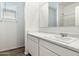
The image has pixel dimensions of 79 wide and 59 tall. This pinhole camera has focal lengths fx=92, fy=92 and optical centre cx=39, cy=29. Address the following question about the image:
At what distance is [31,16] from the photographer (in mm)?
2607

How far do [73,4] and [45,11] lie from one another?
1115 mm

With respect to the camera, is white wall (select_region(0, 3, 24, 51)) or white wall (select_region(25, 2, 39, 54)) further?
white wall (select_region(0, 3, 24, 51))

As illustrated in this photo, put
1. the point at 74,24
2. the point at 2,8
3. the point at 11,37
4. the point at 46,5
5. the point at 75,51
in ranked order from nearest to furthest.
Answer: the point at 75,51 → the point at 74,24 → the point at 46,5 → the point at 2,8 → the point at 11,37

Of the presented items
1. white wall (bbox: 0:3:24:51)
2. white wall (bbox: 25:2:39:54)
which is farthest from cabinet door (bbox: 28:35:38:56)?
white wall (bbox: 0:3:24:51)

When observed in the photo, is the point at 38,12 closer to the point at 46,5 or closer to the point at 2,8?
the point at 46,5

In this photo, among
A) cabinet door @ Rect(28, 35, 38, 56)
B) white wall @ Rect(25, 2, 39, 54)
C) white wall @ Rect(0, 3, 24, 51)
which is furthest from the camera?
white wall @ Rect(0, 3, 24, 51)

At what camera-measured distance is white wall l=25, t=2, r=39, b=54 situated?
2.55 meters

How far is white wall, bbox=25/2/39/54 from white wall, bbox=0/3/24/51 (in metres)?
0.52

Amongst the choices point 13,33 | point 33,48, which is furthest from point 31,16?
point 33,48

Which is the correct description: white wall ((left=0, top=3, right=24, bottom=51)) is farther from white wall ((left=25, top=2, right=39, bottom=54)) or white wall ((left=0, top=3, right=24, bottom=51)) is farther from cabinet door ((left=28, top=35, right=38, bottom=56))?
cabinet door ((left=28, top=35, right=38, bottom=56))

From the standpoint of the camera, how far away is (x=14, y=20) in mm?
2896

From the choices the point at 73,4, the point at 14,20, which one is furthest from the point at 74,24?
the point at 14,20

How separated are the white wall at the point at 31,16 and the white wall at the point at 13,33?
0.52m

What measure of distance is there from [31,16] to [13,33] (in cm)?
83
